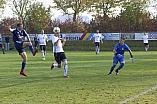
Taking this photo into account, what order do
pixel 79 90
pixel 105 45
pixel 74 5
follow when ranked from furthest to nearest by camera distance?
pixel 74 5
pixel 105 45
pixel 79 90

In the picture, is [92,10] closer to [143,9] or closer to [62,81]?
[143,9]

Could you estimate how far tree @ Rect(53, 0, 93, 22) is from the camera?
58531 millimetres

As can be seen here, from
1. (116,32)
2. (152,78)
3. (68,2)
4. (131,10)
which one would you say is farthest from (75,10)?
(152,78)

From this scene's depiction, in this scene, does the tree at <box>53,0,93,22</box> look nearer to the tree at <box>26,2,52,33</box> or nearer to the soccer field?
the tree at <box>26,2,52,33</box>

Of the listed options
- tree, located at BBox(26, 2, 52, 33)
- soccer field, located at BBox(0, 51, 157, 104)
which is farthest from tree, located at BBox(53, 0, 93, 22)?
soccer field, located at BBox(0, 51, 157, 104)

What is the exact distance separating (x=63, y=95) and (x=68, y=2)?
5077 cm

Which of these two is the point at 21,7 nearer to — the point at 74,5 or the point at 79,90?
the point at 74,5

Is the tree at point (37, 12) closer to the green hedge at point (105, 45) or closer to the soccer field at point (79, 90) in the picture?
the green hedge at point (105, 45)

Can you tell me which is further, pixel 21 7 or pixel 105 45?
pixel 21 7

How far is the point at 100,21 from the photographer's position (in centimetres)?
4550

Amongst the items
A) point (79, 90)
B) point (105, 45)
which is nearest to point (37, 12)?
point (105, 45)

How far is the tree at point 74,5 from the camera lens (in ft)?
192

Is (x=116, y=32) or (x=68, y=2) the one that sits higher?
(x=68, y=2)

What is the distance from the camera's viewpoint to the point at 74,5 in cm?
5856
